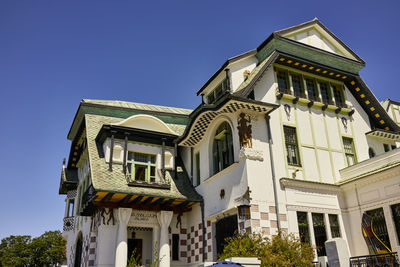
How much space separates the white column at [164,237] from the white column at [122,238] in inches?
70.4

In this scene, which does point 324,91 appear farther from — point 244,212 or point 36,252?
point 36,252

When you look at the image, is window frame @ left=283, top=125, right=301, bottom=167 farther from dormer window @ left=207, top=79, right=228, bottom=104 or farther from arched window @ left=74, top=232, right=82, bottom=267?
arched window @ left=74, top=232, right=82, bottom=267

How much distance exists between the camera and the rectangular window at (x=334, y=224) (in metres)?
16.5

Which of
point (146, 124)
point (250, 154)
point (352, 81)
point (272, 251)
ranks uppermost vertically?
point (352, 81)

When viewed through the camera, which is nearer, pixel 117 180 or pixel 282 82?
pixel 117 180

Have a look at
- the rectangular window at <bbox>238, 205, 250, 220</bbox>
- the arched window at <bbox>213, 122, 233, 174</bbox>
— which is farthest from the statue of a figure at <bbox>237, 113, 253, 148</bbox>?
the rectangular window at <bbox>238, 205, 250, 220</bbox>

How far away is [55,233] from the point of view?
111 feet

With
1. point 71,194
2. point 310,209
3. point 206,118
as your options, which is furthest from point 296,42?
point 71,194

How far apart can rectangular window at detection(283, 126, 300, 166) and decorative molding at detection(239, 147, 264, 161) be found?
5.81 feet

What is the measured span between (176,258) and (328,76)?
12850 millimetres

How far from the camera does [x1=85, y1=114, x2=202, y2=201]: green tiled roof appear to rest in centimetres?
1723

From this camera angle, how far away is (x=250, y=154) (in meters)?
15.7

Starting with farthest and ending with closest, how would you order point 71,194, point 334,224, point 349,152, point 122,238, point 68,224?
point 71,194
point 68,224
point 349,152
point 122,238
point 334,224

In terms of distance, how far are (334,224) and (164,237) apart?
27.6 feet
